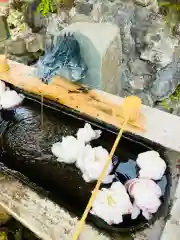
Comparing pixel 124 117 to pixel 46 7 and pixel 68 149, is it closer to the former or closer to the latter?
pixel 68 149

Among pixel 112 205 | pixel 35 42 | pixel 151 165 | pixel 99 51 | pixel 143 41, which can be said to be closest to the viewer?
pixel 112 205

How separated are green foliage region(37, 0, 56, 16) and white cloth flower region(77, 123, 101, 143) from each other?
1846 mm

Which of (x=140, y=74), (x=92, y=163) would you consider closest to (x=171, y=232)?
(x=92, y=163)

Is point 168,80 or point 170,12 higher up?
point 170,12

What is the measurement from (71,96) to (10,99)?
0.37 meters

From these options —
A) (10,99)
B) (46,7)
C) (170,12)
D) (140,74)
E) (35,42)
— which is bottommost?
(140,74)

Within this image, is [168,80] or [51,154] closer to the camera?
[51,154]

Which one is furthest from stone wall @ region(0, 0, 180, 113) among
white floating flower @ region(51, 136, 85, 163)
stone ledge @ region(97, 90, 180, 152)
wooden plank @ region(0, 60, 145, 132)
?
white floating flower @ region(51, 136, 85, 163)

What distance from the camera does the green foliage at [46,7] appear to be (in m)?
3.09

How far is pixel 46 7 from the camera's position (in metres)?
3.11

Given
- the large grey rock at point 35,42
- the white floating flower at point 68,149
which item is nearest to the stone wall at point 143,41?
the large grey rock at point 35,42

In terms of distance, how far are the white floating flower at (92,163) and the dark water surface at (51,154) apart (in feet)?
0.11

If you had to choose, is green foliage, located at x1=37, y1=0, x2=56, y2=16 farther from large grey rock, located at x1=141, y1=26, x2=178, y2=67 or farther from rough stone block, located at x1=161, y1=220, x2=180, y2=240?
rough stone block, located at x1=161, y1=220, x2=180, y2=240

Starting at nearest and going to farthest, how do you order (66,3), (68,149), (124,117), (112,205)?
(112,205) → (68,149) → (124,117) → (66,3)
